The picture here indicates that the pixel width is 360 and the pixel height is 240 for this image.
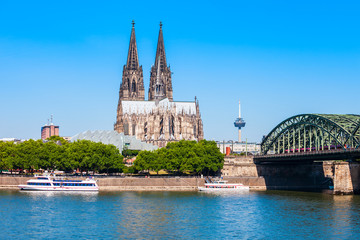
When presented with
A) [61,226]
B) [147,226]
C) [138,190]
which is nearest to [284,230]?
[147,226]

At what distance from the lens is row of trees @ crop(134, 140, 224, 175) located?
131000mm

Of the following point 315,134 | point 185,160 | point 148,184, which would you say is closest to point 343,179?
point 315,134

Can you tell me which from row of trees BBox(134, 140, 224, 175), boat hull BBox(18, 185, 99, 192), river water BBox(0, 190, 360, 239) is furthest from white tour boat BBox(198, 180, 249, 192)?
boat hull BBox(18, 185, 99, 192)

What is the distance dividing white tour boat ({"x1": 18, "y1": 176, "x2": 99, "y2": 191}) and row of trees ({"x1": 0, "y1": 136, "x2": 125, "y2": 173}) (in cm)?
1222

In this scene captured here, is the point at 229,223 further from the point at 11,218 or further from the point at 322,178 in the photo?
the point at 322,178

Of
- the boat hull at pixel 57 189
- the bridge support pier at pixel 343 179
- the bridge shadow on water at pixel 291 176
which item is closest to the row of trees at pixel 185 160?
the bridge shadow on water at pixel 291 176

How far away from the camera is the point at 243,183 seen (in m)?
128

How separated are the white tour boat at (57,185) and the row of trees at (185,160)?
70.4 ft

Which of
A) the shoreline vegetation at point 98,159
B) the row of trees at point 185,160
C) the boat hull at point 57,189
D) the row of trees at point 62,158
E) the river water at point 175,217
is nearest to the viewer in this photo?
the river water at point 175,217

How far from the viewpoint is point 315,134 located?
124062 mm

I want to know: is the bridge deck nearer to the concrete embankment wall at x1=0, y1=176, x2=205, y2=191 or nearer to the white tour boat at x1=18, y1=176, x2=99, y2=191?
the concrete embankment wall at x1=0, y1=176, x2=205, y2=191

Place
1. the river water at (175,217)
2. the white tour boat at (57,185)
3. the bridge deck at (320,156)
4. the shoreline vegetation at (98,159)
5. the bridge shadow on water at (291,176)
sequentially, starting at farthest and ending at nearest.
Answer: the bridge shadow on water at (291,176) → the shoreline vegetation at (98,159) → the white tour boat at (57,185) → the bridge deck at (320,156) → the river water at (175,217)

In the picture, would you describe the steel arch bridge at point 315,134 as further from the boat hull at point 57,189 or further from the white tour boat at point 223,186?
the boat hull at point 57,189

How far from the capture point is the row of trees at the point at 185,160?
5157 inches
